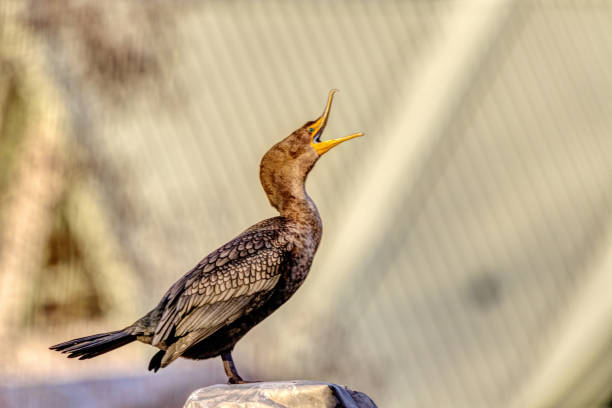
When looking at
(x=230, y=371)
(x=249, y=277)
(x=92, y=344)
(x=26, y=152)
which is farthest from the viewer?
(x=26, y=152)

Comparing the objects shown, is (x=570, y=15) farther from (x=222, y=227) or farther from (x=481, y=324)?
(x=222, y=227)

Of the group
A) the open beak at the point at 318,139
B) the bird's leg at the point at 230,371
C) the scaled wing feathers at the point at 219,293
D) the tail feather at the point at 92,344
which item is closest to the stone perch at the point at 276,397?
the bird's leg at the point at 230,371

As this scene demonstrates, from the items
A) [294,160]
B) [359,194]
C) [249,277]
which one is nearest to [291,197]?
[294,160]

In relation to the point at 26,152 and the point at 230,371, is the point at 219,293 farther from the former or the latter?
the point at 26,152

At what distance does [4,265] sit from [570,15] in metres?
4.18

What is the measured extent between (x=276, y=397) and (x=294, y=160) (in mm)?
743

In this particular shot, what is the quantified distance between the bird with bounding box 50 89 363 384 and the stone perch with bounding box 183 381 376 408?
7 cm

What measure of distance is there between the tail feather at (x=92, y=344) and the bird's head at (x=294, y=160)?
0.65 m

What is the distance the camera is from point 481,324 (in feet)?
23.7

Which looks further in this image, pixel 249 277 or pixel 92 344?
pixel 249 277

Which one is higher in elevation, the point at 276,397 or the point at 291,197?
the point at 291,197

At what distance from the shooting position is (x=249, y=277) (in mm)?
3244

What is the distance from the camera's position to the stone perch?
3258 millimetres

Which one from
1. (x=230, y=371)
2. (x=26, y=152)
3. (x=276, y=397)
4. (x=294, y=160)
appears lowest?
(x=276, y=397)
